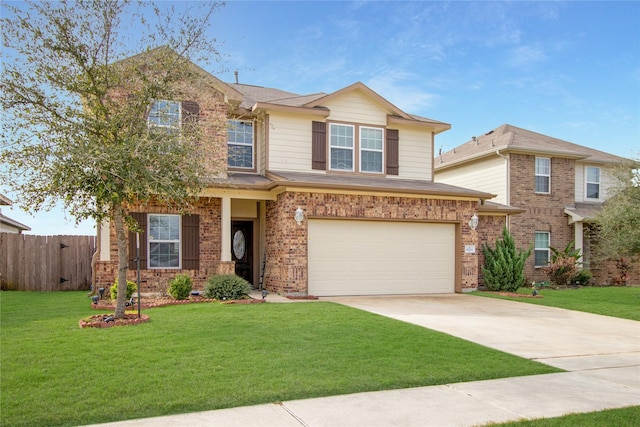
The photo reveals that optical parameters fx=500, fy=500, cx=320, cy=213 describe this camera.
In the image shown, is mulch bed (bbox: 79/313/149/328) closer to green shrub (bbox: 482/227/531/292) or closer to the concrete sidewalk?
the concrete sidewalk

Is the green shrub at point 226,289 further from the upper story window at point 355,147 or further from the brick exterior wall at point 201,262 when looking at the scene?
the upper story window at point 355,147

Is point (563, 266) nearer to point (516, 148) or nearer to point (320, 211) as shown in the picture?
point (516, 148)

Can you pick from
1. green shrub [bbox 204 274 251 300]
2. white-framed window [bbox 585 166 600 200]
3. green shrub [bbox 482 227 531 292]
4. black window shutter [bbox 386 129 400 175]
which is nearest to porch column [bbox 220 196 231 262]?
green shrub [bbox 204 274 251 300]

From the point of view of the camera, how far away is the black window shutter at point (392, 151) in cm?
1647

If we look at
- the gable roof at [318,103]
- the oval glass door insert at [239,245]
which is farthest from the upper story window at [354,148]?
the oval glass door insert at [239,245]

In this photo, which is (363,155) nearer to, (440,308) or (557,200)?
(440,308)

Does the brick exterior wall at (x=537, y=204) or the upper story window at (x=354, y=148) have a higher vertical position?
the upper story window at (x=354, y=148)

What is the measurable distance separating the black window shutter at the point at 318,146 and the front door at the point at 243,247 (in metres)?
2.92

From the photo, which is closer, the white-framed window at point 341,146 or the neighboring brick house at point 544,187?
the white-framed window at point 341,146

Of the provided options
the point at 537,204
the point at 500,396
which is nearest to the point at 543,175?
the point at 537,204

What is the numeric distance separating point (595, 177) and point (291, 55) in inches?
Result: 590

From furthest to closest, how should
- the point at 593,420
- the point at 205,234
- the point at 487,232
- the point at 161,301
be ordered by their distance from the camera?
the point at 487,232, the point at 205,234, the point at 161,301, the point at 593,420

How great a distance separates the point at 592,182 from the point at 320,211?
47.9 feet

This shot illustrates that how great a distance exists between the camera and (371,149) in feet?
53.4
